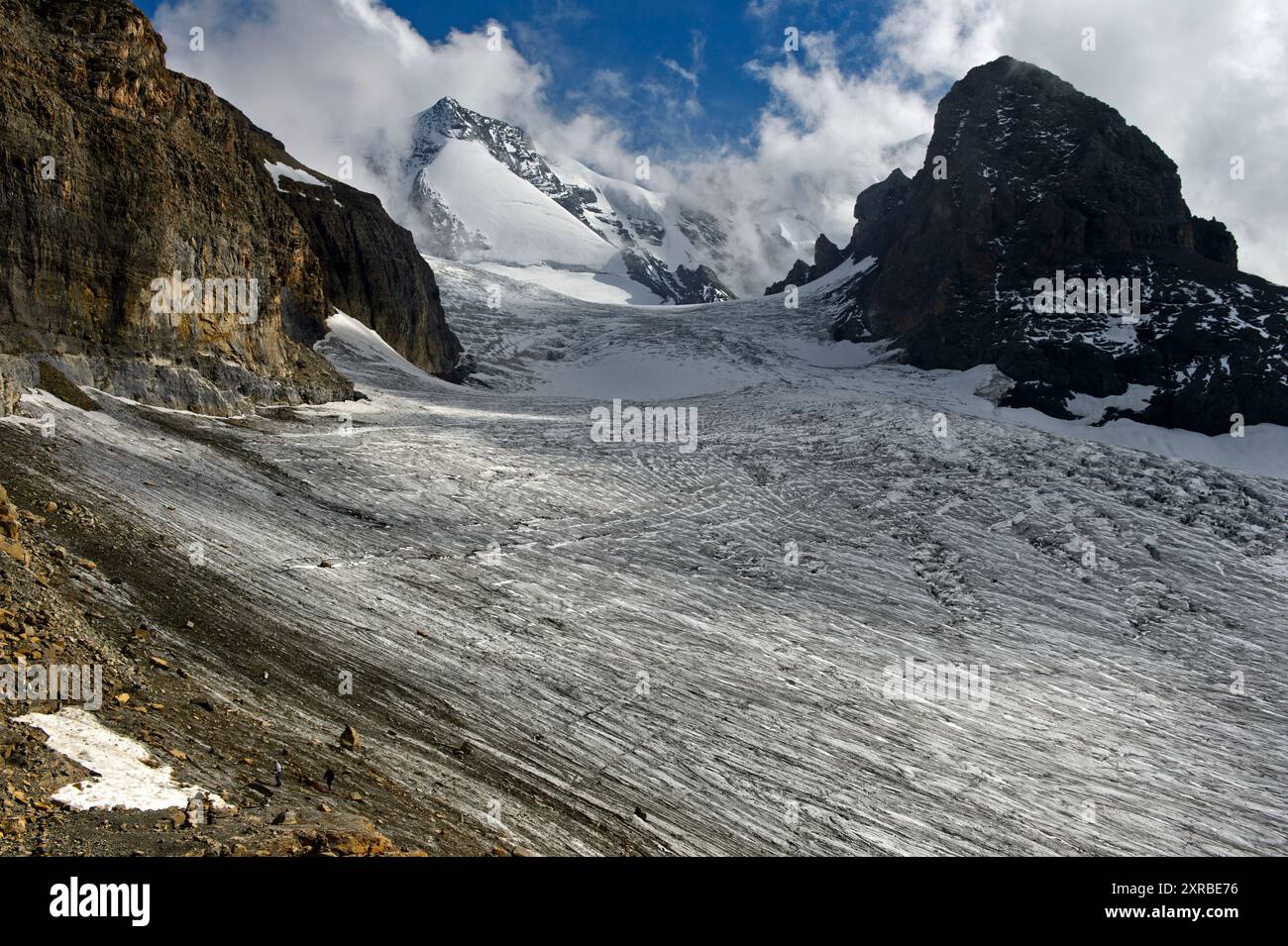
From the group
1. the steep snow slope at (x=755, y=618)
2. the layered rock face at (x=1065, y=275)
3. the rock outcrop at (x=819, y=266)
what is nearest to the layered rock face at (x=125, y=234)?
the steep snow slope at (x=755, y=618)

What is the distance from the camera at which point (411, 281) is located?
70.3 m

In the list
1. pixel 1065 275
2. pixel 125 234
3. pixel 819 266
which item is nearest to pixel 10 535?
pixel 125 234

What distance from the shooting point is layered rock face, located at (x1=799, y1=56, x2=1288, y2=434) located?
217 ft

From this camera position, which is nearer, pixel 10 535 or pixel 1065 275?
pixel 10 535

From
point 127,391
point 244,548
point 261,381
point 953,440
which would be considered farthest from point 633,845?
point 953,440

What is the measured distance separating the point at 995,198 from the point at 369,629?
86009mm

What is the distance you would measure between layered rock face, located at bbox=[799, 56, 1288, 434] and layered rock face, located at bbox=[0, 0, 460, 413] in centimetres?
5455

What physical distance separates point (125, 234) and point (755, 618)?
24.9m

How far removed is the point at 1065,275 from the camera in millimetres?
79812

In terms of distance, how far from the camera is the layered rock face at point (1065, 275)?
66.2 meters

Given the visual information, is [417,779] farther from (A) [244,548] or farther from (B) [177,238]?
(B) [177,238]

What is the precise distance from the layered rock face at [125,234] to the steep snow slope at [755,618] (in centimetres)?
280

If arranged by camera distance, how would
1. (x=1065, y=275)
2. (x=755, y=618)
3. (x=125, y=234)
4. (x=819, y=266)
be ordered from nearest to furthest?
(x=755, y=618), (x=125, y=234), (x=1065, y=275), (x=819, y=266)

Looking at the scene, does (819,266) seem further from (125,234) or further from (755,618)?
(755,618)
